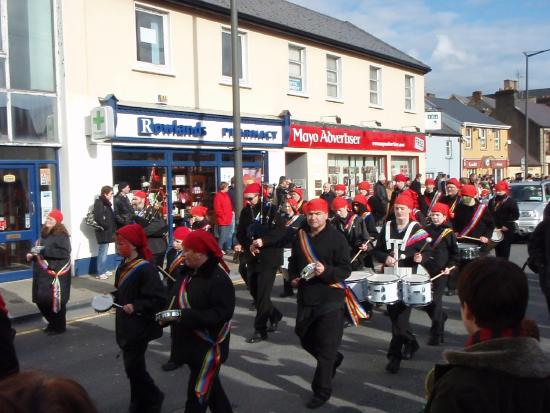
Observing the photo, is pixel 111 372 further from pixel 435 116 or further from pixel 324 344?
pixel 435 116

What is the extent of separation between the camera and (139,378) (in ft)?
16.0

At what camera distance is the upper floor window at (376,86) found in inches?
917

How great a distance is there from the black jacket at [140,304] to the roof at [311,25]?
37.8ft

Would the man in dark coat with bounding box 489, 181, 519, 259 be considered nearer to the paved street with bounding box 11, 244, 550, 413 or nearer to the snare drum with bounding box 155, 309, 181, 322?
the paved street with bounding box 11, 244, 550, 413

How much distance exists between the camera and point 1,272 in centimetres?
1177

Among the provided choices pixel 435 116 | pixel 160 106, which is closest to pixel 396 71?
→ pixel 435 116

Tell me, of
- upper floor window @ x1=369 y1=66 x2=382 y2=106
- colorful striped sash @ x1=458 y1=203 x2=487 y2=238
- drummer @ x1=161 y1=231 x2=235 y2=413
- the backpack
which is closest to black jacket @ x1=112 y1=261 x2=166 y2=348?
drummer @ x1=161 y1=231 x2=235 y2=413

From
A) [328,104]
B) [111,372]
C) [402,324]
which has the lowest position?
[111,372]

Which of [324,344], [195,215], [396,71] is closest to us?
[324,344]

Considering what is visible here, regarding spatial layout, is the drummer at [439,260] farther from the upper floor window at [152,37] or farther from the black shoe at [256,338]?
the upper floor window at [152,37]

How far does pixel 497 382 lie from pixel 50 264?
726 cm

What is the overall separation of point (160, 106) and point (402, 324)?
32.0 feet

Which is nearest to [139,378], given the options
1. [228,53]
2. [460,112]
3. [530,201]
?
[228,53]

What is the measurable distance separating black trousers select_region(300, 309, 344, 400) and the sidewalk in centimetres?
572
